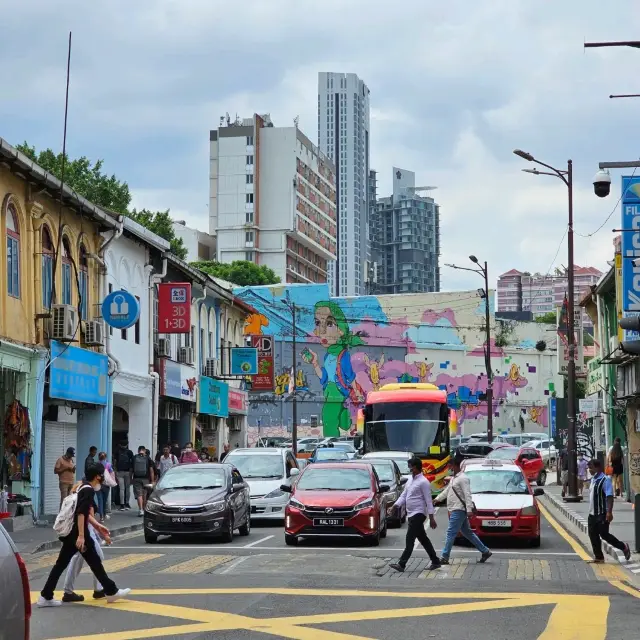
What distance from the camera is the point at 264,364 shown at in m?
54.7

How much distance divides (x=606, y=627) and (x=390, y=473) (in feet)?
54.6

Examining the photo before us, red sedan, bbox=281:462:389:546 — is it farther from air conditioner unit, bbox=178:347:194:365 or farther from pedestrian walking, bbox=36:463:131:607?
air conditioner unit, bbox=178:347:194:365

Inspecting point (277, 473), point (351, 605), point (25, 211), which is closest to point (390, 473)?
point (277, 473)

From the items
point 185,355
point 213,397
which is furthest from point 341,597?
point 213,397

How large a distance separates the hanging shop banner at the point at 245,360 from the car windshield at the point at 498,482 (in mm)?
26422

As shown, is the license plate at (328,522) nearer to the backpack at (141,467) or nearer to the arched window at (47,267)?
the arched window at (47,267)

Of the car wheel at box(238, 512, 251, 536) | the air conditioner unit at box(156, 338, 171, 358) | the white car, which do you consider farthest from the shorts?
the air conditioner unit at box(156, 338, 171, 358)

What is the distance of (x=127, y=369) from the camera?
121ft

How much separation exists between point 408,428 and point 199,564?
64.9 feet

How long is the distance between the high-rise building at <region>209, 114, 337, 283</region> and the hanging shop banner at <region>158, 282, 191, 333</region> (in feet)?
347

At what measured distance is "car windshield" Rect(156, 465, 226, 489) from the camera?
81.5 feet

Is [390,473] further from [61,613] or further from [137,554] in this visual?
[61,613]

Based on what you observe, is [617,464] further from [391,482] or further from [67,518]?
[67,518]

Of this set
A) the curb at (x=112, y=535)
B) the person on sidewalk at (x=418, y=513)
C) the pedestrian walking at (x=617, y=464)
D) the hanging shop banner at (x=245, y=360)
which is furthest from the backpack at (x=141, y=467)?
the hanging shop banner at (x=245, y=360)
